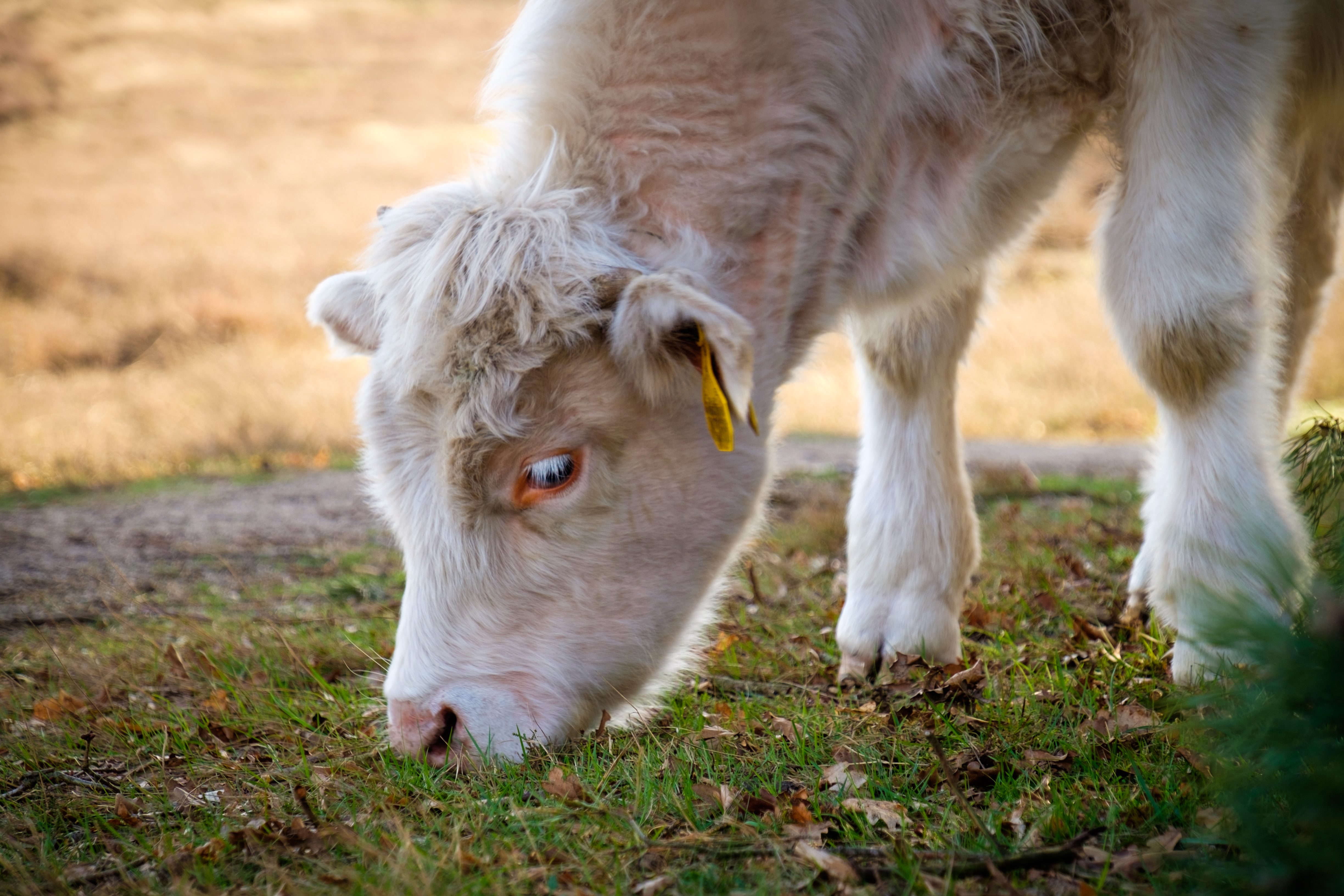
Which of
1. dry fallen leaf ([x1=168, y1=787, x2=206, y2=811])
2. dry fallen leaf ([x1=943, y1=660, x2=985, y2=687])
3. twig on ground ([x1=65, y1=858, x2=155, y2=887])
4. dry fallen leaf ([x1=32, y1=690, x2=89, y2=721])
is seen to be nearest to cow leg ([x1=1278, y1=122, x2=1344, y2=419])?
dry fallen leaf ([x1=943, y1=660, x2=985, y2=687])

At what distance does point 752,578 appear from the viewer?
12.8 feet

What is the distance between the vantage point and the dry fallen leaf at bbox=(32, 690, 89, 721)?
3.15 metres

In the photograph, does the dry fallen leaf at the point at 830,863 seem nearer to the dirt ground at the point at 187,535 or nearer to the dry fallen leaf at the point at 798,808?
the dry fallen leaf at the point at 798,808

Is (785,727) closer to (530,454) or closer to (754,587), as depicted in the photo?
(530,454)

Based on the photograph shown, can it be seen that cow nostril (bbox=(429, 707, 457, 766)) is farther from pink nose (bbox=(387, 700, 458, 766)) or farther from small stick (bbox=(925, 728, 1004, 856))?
small stick (bbox=(925, 728, 1004, 856))

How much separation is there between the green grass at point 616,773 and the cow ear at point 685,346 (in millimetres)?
872

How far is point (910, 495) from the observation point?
359 cm

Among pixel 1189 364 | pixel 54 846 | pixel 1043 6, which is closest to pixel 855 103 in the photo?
pixel 1043 6

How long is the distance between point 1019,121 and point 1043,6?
1.05 feet

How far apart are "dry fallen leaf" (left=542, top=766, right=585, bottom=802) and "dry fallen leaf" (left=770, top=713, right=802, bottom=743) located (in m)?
0.59

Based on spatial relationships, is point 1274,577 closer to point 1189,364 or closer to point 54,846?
point 1189,364

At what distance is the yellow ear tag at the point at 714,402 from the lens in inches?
92.9

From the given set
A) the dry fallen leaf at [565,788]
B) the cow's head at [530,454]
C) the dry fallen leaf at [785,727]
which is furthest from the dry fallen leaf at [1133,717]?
the dry fallen leaf at [565,788]

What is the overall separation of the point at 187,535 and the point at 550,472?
14.8 feet
